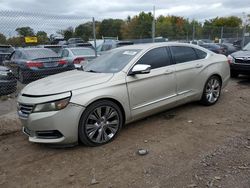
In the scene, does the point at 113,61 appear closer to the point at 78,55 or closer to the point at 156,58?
the point at 156,58

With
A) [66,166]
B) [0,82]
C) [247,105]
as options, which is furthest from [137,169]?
[0,82]

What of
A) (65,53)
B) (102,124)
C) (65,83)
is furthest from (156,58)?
(65,53)

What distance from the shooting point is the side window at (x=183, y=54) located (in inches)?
216

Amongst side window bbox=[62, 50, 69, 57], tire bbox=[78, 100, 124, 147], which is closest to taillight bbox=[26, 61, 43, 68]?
side window bbox=[62, 50, 69, 57]

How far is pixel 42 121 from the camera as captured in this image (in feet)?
12.8

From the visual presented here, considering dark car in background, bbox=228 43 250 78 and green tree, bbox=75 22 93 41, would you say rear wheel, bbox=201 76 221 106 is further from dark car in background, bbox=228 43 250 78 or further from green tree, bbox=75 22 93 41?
green tree, bbox=75 22 93 41

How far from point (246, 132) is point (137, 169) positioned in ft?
7.23

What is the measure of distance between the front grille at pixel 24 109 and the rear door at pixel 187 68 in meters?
2.81

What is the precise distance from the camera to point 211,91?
20.1 feet

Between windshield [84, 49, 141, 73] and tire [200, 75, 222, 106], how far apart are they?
6.40 ft

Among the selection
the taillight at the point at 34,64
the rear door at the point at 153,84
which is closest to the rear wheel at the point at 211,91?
the rear door at the point at 153,84

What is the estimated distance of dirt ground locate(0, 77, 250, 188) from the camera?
3307 mm

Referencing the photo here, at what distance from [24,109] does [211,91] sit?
4.03 m

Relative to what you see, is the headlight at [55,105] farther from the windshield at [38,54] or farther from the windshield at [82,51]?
the windshield at [82,51]
